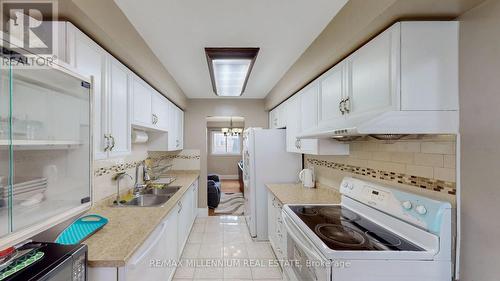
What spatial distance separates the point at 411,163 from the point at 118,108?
2231 mm

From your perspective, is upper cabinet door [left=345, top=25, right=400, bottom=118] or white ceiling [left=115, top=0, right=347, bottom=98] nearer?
upper cabinet door [left=345, top=25, right=400, bottom=118]

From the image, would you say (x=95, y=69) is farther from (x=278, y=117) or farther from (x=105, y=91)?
(x=278, y=117)

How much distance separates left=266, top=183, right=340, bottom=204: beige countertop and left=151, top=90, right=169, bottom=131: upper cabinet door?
68.3 inches

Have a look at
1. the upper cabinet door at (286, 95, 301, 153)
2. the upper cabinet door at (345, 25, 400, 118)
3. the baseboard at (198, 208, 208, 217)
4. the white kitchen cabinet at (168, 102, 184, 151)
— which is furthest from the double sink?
the upper cabinet door at (345, 25, 400, 118)

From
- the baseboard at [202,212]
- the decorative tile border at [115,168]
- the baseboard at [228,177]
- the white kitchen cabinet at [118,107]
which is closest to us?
the white kitchen cabinet at [118,107]

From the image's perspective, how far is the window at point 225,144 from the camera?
9188 mm

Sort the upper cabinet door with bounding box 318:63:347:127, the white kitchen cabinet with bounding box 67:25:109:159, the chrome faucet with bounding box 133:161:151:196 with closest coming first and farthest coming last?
the white kitchen cabinet with bounding box 67:25:109:159, the upper cabinet door with bounding box 318:63:347:127, the chrome faucet with bounding box 133:161:151:196

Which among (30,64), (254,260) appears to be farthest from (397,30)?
(254,260)

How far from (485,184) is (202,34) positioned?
2.10 meters

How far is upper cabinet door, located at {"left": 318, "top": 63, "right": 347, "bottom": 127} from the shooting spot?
1.75 m

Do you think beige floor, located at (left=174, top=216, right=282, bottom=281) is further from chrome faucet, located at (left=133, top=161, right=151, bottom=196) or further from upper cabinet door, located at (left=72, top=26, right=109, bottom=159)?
upper cabinet door, located at (left=72, top=26, right=109, bottom=159)

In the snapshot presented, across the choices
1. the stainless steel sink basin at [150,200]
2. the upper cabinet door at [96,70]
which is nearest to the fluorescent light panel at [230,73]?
the upper cabinet door at [96,70]

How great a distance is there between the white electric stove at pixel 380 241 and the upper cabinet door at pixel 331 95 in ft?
2.12

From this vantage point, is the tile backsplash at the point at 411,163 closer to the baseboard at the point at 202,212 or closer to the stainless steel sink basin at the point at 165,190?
the stainless steel sink basin at the point at 165,190
